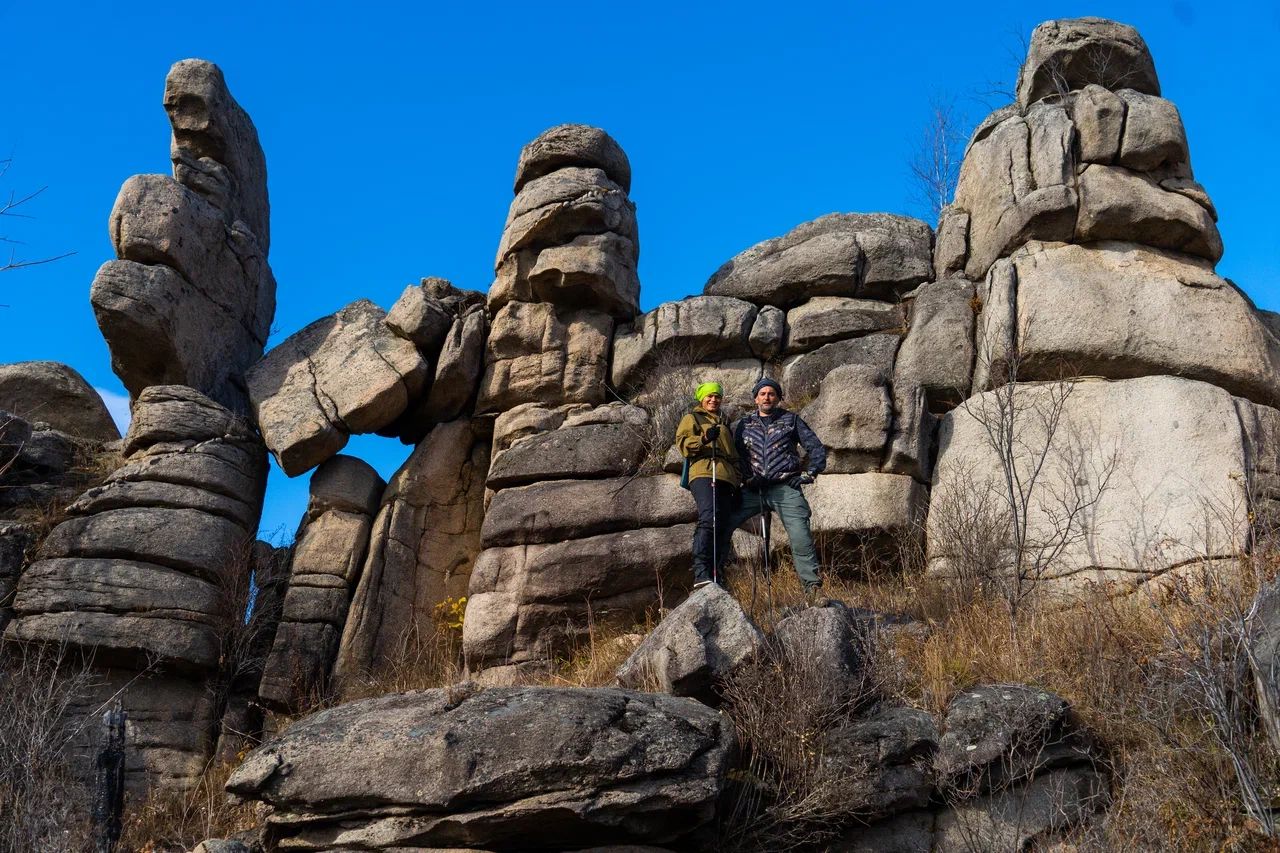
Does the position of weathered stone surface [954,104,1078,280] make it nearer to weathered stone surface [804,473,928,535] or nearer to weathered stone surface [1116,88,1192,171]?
weathered stone surface [1116,88,1192,171]

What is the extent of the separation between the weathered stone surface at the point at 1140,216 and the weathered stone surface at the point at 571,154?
5685 millimetres

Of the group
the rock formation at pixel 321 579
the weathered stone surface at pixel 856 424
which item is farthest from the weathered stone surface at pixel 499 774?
the rock formation at pixel 321 579

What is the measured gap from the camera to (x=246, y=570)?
563 inches

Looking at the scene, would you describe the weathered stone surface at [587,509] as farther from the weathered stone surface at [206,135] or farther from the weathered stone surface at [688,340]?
the weathered stone surface at [206,135]

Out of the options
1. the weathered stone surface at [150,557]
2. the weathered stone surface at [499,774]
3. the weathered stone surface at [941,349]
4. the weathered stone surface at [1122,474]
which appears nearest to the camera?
the weathered stone surface at [499,774]

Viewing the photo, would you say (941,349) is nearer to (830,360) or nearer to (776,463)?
(830,360)

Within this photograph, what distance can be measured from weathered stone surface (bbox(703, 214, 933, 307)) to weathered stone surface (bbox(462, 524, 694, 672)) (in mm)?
3939

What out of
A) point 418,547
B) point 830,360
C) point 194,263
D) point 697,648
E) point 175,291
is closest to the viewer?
point 697,648

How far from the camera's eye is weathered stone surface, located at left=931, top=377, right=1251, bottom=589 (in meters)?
11.6

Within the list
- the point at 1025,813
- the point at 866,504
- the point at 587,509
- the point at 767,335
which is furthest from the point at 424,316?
the point at 1025,813

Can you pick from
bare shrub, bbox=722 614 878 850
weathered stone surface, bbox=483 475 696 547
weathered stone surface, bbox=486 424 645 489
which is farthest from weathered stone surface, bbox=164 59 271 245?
bare shrub, bbox=722 614 878 850

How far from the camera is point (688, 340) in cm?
1535

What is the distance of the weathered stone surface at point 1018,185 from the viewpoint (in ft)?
45.8

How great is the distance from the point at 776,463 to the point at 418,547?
5.00m
